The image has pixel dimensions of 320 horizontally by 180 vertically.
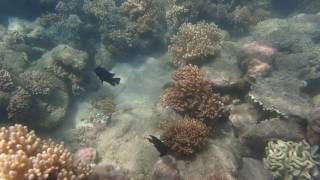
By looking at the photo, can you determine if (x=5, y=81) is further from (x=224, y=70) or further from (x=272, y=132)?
(x=272, y=132)

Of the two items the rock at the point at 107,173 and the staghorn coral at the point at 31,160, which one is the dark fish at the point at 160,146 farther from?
the staghorn coral at the point at 31,160

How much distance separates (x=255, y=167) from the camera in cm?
730

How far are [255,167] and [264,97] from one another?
172 centimetres

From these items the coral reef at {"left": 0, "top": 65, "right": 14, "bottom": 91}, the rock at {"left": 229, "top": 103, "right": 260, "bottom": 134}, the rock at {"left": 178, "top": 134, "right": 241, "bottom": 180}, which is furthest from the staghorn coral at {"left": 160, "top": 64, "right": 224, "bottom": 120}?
the coral reef at {"left": 0, "top": 65, "right": 14, "bottom": 91}

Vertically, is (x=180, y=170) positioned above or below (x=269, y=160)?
above

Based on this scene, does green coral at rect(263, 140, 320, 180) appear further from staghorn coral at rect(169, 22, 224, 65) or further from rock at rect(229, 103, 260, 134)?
staghorn coral at rect(169, 22, 224, 65)

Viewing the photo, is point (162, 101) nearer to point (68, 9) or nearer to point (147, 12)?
point (147, 12)

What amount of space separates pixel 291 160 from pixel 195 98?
252 centimetres

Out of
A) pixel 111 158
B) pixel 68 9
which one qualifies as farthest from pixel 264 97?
pixel 68 9

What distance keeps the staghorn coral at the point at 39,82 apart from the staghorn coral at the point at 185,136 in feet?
12.7

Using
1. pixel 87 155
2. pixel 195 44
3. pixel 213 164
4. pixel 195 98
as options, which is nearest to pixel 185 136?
pixel 213 164

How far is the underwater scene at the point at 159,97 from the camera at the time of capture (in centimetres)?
661

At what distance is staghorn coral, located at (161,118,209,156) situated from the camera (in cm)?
673

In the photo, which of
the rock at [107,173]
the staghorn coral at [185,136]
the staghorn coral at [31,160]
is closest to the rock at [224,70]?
the staghorn coral at [185,136]
